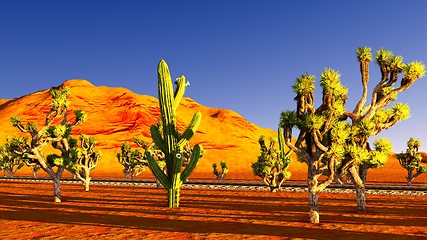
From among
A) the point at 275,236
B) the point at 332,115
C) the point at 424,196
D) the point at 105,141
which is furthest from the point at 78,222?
the point at 105,141

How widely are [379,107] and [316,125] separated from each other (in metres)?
6.03

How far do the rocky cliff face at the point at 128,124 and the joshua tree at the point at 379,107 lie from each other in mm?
72818

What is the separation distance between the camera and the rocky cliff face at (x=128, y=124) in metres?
103

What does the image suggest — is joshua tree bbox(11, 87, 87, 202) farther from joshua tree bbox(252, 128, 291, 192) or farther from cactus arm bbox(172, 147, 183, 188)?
joshua tree bbox(252, 128, 291, 192)

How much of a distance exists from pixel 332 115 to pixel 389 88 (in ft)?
20.0

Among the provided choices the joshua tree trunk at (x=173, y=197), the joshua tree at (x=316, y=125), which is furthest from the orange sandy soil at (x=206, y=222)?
the joshua tree at (x=316, y=125)

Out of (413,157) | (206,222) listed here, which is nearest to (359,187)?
(206,222)

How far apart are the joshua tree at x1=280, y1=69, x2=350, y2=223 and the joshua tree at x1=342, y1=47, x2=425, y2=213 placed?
1.48m

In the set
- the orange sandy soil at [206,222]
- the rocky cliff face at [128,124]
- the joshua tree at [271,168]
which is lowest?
the orange sandy soil at [206,222]

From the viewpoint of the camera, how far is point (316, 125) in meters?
14.3

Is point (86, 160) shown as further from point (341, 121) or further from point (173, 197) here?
point (341, 121)

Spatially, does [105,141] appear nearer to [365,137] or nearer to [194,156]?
[194,156]

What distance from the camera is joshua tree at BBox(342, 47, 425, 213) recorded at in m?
16.7

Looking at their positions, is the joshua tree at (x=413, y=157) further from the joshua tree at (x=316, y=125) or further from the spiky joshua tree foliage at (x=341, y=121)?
the joshua tree at (x=316, y=125)
